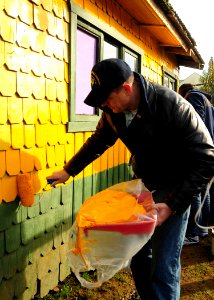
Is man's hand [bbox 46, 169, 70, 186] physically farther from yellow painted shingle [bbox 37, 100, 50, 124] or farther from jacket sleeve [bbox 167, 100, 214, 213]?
jacket sleeve [bbox 167, 100, 214, 213]

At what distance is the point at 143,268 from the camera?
109 inches

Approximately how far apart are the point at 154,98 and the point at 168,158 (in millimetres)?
427

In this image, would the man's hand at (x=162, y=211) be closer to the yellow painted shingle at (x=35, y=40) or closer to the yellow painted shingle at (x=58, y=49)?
the yellow painted shingle at (x=35, y=40)

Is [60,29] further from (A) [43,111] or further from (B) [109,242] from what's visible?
(B) [109,242]

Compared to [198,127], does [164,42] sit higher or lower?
higher

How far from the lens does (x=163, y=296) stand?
2430 mm

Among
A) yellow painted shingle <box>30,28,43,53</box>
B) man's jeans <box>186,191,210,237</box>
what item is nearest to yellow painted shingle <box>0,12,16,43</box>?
yellow painted shingle <box>30,28,43,53</box>

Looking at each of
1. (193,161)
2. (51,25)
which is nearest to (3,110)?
(51,25)

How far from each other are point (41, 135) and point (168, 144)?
1.37 m

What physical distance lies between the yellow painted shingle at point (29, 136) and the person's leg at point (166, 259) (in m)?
1.35

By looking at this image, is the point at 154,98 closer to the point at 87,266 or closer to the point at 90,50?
the point at 87,266

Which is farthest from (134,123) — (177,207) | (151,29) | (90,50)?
(151,29)

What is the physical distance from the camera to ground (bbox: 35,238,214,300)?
3514mm

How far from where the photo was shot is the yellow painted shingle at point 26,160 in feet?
9.84
